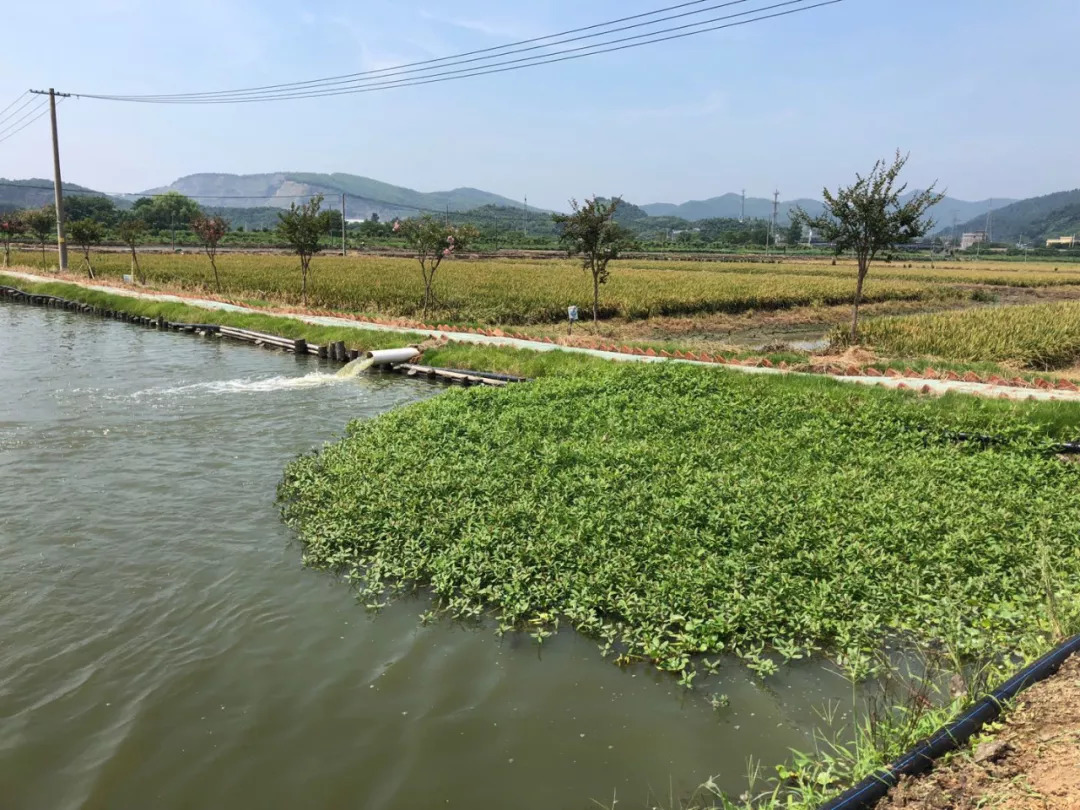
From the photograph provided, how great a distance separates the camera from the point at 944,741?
3980 mm

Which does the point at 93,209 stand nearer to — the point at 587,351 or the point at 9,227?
the point at 9,227

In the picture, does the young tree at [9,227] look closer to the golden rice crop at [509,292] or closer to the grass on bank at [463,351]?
the golden rice crop at [509,292]

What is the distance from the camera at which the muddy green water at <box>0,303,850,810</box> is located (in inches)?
184

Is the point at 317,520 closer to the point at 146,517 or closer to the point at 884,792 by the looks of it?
the point at 146,517

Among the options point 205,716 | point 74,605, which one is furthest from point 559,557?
point 74,605

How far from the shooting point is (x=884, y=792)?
12.2 ft

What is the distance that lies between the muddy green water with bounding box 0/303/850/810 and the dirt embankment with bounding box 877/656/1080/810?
121 cm

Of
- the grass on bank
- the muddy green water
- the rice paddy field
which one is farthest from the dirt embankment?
the rice paddy field

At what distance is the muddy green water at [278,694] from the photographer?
184 inches

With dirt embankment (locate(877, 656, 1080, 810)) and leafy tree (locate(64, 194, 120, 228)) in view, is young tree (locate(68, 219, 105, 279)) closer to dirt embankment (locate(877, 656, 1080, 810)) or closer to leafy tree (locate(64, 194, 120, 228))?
dirt embankment (locate(877, 656, 1080, 810))

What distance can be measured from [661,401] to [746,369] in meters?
3.68

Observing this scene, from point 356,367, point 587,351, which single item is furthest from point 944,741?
point 356,367

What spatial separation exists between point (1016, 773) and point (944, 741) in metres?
0.35

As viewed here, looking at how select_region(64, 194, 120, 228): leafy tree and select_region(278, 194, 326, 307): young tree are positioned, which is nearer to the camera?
select_region(278, 194, 326, 307): young tree
